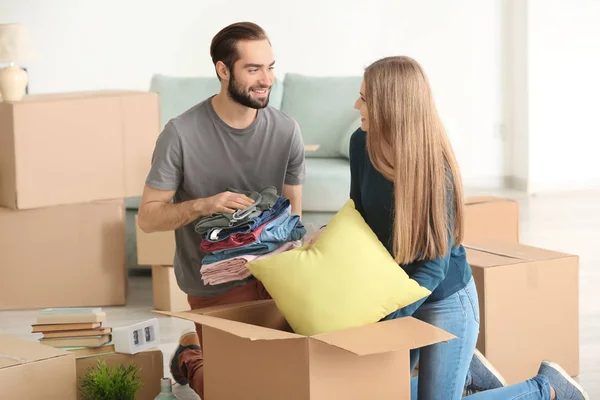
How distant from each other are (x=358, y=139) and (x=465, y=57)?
4.93m

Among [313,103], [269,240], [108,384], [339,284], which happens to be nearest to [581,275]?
[313,103]

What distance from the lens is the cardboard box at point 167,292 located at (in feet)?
14.9

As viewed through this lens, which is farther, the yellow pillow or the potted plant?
the potted plant

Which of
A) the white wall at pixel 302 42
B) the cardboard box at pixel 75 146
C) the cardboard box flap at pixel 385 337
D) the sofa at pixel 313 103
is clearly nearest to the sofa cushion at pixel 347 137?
the sofa at pixel 313 103

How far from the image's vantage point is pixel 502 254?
3.58 metres

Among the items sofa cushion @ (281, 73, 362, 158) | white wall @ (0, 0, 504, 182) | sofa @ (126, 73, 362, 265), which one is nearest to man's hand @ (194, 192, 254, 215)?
sofa @ (126, 73, 362, 265)

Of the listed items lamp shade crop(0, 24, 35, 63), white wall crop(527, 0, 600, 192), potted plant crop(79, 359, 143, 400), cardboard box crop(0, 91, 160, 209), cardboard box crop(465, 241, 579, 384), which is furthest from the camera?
white wall crop(527, 0, 600, 192)

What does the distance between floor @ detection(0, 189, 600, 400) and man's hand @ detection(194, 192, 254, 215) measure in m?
0.90

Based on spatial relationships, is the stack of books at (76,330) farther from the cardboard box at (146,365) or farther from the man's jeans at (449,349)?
the man's jeans at (449,349)

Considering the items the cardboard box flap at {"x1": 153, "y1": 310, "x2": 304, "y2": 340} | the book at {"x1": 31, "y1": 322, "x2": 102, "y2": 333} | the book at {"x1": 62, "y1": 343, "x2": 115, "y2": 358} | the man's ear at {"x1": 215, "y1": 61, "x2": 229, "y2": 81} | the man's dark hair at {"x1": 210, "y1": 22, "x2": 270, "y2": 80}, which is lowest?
the book at {"x1": 62, "y1": 343, "x2": 115, "y2": 358}

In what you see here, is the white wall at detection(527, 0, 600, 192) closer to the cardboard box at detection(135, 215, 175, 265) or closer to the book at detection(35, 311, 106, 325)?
the cardboard box at detection(135, 215, 175, 265)

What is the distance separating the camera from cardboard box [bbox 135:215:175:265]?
458 cm

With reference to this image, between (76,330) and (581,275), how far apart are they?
2.67 meters

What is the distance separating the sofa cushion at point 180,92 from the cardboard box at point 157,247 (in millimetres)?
1171
